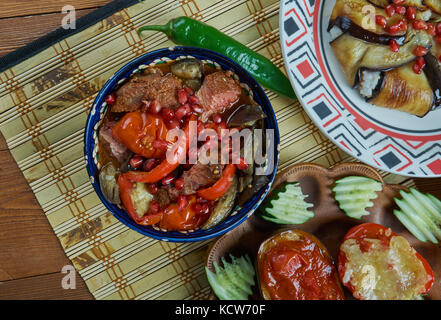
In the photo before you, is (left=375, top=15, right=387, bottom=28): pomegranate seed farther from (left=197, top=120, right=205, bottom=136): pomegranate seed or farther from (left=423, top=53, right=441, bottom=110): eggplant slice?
(left=197, top=120, right=205, bottom=136): pomegranate seed

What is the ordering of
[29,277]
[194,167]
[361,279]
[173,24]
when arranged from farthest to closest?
[29,277]
[173,24]
[361,279]
[194,167]

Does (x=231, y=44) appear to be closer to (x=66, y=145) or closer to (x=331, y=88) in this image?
Result: (x=331, y=88)

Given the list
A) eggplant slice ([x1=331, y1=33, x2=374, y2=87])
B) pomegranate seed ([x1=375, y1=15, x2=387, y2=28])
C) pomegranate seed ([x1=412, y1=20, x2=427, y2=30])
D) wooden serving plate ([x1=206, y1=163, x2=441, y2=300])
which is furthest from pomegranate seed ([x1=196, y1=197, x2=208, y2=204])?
pomegranate seed ([x1=412, y1=20, x2=427, y2=30])

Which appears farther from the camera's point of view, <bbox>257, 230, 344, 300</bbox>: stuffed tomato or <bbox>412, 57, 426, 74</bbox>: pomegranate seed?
<bbox>412, 57, 426, 74</bbox>: pomegranate seed

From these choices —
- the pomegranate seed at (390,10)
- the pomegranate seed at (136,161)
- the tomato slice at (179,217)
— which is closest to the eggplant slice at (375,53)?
the pomegranate seed at (390,10)

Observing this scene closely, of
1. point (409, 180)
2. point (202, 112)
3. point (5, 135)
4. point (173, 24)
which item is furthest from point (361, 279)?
point (5, 135)
